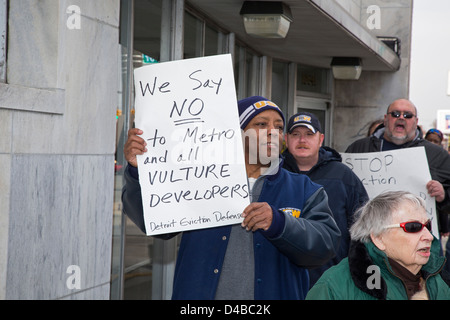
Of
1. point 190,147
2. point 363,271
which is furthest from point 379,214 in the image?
point 190,147

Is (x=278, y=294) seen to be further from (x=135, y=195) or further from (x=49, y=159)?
(x=49, y=159)

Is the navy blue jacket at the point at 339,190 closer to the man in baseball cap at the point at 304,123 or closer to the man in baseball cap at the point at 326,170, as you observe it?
the man in baseball cap at the point at 326,170

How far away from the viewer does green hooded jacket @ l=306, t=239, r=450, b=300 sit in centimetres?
256

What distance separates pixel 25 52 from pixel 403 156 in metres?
2.98

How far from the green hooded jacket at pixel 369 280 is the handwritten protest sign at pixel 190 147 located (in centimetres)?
50

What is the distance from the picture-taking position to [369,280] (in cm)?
257

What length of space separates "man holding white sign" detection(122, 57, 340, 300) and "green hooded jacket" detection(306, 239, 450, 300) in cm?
22

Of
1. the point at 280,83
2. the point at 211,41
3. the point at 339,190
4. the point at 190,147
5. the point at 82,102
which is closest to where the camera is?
the point at 190,147

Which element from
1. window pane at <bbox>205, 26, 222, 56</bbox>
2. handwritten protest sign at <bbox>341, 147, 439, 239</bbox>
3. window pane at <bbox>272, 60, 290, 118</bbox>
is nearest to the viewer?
handwritten protest sign at <bbox>341, 147, 439, 239</bbox>

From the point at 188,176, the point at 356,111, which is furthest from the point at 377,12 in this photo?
the point at 188,176

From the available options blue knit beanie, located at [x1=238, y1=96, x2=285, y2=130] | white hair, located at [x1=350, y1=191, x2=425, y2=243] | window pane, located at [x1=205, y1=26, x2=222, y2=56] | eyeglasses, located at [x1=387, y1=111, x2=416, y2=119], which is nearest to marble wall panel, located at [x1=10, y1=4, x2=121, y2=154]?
blue knit beanie, located at [x1=238, y1=96, x2=285, y2=130]

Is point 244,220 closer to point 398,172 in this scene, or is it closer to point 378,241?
point 378,241

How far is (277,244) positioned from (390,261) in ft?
1.43

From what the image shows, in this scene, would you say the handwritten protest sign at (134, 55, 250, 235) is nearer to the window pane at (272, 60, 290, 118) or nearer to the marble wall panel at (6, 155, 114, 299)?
the marble wall panel at (6, 155, 114, 299)
